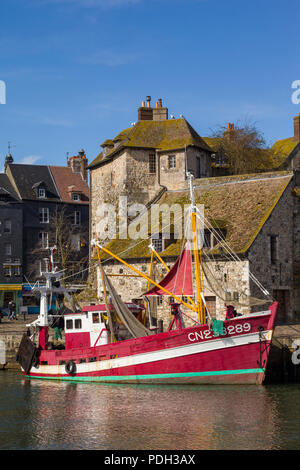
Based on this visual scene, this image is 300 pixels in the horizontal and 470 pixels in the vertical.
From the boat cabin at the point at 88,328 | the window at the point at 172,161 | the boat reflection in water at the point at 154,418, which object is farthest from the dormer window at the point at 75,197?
the boat reflection in water at the point at 154,418

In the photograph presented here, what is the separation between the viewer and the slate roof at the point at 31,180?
65.6 m

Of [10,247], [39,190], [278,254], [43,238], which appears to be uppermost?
[39,190]

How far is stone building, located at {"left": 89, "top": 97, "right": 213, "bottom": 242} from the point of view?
1849 inches

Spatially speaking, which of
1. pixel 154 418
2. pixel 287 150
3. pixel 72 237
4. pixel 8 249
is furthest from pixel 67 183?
pixel 154 418

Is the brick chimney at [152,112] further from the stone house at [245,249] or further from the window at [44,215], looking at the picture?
the window at [44,215]

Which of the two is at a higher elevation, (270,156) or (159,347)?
(270,156)

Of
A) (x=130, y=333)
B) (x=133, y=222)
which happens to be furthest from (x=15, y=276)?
(x=130, y=333)

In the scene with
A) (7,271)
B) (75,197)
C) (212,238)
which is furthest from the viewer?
(75,197)

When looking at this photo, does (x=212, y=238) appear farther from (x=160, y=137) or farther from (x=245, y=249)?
(x=160, y=137)

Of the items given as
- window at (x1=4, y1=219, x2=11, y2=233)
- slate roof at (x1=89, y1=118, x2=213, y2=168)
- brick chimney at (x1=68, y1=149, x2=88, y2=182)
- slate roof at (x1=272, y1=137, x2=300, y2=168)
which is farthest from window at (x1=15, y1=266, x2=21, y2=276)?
slate roof at (x1=272, y1=137, x2=300, y2=168)

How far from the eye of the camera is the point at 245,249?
117 feet

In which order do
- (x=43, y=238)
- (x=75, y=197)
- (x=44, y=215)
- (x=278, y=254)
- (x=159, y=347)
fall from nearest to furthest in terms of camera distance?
1. (x=159, y=347)
2. (x=278, y=254)
3. (x=43, y=238)
4. (x=44, y=215)
5. (x=75, y=197)

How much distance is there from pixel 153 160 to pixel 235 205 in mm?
10241

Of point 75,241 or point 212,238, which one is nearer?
point 212,238
